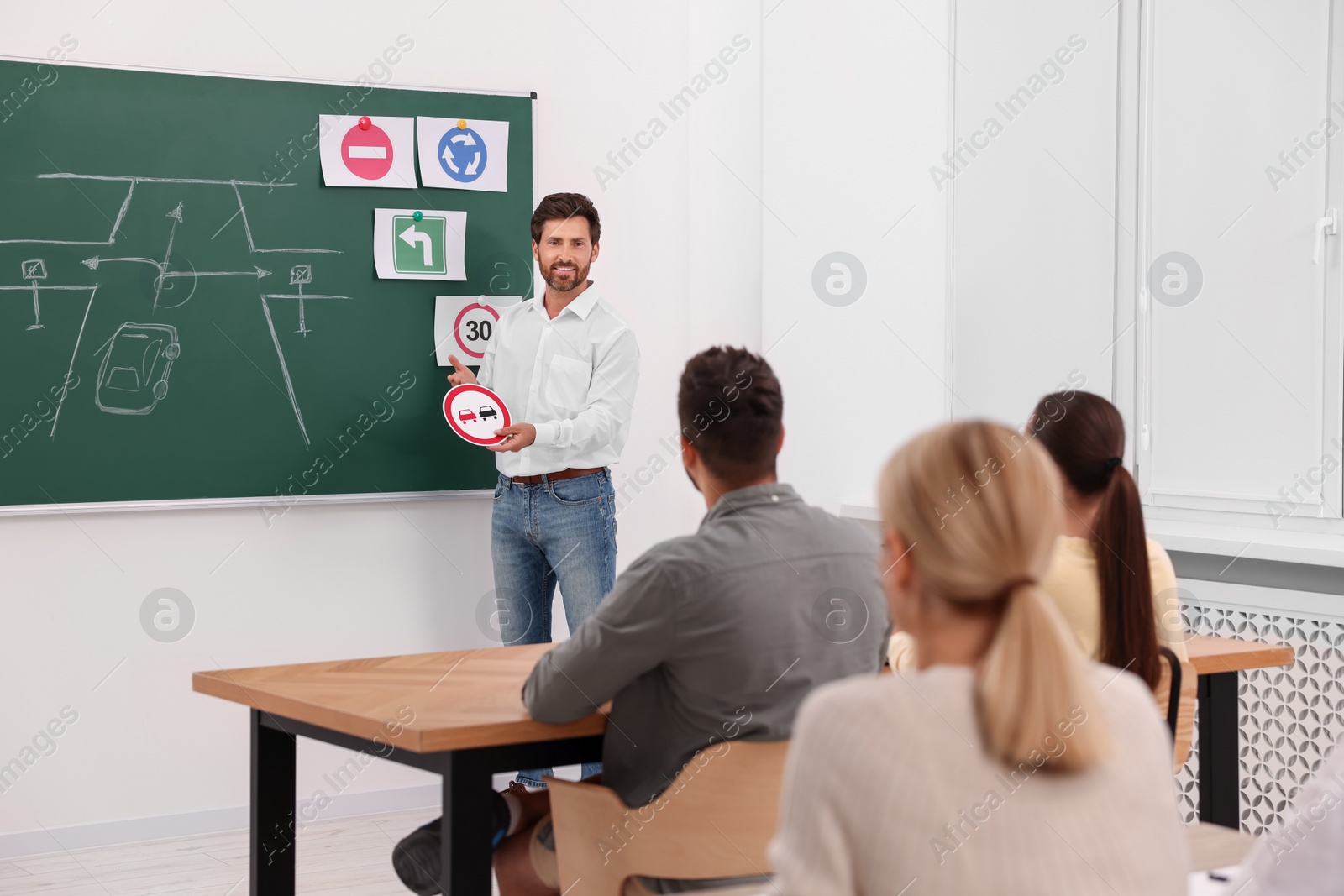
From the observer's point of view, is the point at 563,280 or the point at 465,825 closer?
the point at 465,825

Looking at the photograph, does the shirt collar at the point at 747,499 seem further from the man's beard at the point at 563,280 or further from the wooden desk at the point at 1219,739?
the man's beard at the point at 563,280

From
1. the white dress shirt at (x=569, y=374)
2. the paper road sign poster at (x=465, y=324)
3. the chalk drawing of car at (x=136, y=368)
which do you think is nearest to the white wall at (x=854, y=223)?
the white dress shirt at (x=569, y=374)

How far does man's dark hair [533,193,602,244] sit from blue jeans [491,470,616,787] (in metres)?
0.75

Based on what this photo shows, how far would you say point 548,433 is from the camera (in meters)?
3.43

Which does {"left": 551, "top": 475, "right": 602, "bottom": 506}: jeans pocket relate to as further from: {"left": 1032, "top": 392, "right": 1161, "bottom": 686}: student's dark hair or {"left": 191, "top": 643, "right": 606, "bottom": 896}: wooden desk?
{"left": 1032, "top": 392, "right": 1161, "bottom": 686}: student's dark hair

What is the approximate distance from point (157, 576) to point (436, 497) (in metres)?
0.86

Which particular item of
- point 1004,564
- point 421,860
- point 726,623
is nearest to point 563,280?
point 421,860

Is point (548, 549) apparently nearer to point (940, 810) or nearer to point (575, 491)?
point (575, 491)

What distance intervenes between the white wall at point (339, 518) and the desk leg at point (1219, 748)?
218cm

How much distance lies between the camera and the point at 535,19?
3928mm

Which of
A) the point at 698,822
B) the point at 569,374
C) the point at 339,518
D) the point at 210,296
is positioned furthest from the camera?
the point at 339,518

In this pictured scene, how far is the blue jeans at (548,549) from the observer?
3566mm

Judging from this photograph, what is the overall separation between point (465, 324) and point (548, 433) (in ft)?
1.98

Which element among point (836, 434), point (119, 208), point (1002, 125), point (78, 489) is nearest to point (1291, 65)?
point (1002, 125)
